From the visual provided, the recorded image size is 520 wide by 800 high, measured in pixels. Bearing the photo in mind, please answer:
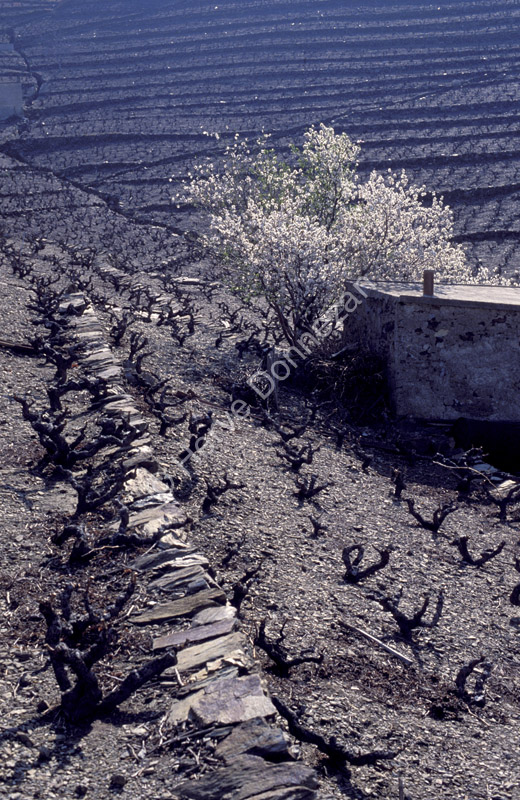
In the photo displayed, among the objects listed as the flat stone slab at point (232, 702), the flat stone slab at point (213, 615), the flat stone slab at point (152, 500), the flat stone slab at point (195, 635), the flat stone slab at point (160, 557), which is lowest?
the flat stone slab at point (232, 702)

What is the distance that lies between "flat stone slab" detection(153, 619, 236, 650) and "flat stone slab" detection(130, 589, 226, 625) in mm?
217

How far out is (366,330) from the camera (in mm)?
13633

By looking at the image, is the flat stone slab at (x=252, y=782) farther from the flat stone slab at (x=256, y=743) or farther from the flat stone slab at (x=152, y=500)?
the flat stone slab at (x=152, y=500)

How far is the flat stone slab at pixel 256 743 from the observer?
165 inches

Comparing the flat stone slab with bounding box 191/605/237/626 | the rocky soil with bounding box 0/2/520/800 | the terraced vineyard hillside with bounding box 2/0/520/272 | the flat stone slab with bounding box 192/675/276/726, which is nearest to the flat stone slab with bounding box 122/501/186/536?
the rocky soil with bounding box 0/2/520/800

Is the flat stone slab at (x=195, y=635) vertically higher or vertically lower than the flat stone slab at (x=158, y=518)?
lower

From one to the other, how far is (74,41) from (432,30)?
121ft

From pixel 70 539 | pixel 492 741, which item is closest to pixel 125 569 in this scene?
pixel 70 539

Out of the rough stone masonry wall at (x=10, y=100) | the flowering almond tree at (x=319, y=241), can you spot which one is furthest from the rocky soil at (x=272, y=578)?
the rough stone masonry wall at (x=10, y=100)

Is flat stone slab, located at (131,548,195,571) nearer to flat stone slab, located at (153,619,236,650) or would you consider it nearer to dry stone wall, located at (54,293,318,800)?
dry stone wall, located at (54,293,318,800)

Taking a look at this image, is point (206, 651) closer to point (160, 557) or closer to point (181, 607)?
point (181, 607)

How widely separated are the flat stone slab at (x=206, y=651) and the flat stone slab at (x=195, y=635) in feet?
0.21

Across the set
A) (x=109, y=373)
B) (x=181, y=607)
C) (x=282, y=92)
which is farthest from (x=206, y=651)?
(x=282, y=92)

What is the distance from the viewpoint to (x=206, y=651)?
520 cm
